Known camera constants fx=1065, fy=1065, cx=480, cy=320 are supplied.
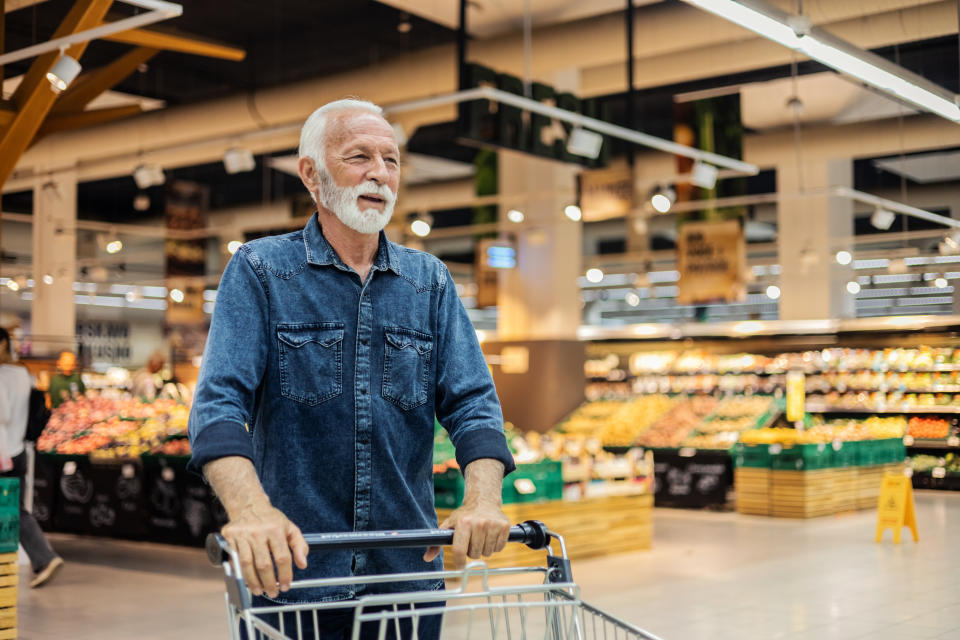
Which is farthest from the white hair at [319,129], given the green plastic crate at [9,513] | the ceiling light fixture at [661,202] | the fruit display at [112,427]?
the ceiling light fixture at [661,202]

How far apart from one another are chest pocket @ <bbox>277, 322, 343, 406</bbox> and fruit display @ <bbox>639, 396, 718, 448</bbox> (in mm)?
11895

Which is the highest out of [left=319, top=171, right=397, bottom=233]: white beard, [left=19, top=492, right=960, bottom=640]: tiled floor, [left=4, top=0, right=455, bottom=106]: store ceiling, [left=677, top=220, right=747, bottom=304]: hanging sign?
[left=4, top=0, right=455, bottom=106]: store ceiling

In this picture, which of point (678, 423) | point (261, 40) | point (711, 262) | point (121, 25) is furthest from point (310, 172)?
point (678, 423)

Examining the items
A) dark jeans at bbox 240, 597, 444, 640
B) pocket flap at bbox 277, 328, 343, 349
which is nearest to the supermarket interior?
pocket flap at bbox 277, 328, 343, 349

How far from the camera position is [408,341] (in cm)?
199

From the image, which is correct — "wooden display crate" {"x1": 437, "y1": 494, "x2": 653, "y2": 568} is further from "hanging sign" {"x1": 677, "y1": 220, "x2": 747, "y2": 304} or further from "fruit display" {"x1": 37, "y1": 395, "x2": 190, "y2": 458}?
"hanging sign" {"x1": 677, "y1": 220, "x2": 747, "y2": 304}

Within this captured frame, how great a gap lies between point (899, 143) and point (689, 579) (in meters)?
9.23

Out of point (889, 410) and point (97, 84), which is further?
point (889, 410)

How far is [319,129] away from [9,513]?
422 centimetres

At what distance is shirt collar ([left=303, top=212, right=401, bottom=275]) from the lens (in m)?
1.96

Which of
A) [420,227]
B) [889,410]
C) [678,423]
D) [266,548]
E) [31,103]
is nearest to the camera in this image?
[266,548]

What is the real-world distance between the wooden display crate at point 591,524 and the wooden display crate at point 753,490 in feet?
9.51

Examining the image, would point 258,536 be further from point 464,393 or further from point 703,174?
point 703,174

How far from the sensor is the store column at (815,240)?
16.3 metres
